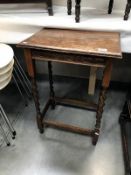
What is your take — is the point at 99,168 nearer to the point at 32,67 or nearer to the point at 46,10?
the point at 32,67

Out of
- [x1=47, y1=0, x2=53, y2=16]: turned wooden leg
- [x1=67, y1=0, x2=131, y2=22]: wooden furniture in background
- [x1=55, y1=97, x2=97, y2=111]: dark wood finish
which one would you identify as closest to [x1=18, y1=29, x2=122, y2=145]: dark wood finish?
[x1=67, y1=0, x2=131, y2=22]: wooden furniture in background

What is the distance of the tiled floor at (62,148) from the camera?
1.16m

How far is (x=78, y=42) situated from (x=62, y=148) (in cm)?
76

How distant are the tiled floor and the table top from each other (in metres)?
0.70

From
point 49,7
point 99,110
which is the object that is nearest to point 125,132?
point 99,110

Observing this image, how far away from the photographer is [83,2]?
1404 millimetres

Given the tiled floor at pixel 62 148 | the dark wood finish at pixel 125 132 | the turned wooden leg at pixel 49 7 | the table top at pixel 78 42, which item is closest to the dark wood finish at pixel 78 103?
the tiled floor at pixel 62 148

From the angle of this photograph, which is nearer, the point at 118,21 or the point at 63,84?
the point at 118,21

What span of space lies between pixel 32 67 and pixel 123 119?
2.84ft

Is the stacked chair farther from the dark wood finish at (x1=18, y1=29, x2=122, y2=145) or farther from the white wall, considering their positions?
the white wall

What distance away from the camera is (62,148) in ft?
4.19

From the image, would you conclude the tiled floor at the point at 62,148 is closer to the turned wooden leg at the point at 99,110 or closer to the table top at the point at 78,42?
the turned wooden leg at the point at 99,110

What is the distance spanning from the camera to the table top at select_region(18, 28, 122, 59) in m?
0.89

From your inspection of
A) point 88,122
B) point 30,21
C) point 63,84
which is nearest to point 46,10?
point 30,21
